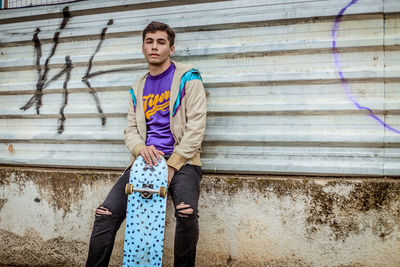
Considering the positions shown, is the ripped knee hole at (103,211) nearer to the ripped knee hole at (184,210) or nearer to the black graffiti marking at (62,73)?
the ripped knee hole at (184,210)

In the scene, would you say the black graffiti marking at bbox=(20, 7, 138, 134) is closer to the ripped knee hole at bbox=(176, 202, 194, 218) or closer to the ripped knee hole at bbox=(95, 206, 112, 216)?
the ripped knee hole at bbox=(95, 206, 112, 216)

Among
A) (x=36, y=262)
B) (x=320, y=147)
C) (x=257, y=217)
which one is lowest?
(x=36, y=262)

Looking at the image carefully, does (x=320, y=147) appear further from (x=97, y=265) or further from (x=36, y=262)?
(x=36, y=262)

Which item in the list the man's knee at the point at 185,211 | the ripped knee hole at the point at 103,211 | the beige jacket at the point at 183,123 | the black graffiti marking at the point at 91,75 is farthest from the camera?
the black graffiti marking at the point at 91,75

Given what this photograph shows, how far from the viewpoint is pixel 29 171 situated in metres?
3.16

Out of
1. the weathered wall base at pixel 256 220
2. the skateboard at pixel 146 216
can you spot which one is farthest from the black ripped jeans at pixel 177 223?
the weathered wall base at pixel 256 220

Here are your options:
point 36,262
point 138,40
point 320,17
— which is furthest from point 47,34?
point 320,17

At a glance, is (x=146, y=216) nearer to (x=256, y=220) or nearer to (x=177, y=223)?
(x=177, y=223)

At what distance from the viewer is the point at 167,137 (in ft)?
8.14

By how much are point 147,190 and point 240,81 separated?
1350 mm

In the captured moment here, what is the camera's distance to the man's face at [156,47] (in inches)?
96.3

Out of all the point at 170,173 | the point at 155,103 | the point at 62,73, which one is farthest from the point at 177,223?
the point at 62,73

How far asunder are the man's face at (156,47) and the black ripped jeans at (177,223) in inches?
37.6

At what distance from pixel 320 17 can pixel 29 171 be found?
3.40 meters
